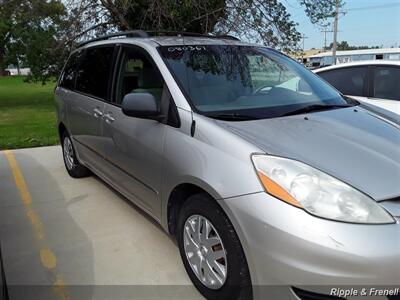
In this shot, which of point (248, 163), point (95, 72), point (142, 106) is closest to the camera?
point (248, 163)

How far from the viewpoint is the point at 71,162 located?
19.3ft

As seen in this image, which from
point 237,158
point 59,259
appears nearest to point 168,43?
point 237,158

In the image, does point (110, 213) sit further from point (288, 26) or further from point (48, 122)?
point (48, 122)

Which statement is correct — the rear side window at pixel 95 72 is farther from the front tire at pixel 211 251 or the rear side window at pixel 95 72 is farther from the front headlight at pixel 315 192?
the front headlight at pixel 315 192

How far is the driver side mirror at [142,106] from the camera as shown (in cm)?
321

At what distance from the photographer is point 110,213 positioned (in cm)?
456

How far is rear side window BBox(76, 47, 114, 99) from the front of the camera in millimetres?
4426

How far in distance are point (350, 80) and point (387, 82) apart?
1.84 ft

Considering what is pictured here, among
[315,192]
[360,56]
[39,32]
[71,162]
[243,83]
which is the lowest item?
[71,162]

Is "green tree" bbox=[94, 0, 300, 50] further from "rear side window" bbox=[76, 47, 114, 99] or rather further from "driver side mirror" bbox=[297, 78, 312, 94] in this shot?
"driver side mirror" bbox=[297, 78, 312, 94]

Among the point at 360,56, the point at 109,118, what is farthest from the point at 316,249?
the point at 360,56

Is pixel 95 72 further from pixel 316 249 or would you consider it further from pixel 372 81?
pixel 372 81

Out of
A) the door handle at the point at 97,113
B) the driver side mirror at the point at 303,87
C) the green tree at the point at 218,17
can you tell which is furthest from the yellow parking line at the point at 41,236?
the green tree at the point at 218,17

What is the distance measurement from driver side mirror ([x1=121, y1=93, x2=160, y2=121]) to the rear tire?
2579 mm
